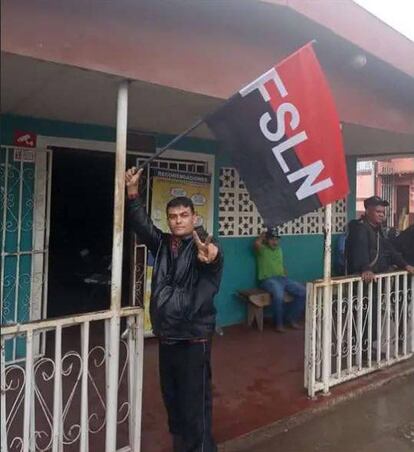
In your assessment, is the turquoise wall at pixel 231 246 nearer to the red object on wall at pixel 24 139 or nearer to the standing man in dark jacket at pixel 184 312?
the red object on wall at pixel 24 139

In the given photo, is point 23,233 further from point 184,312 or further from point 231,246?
point 231,246

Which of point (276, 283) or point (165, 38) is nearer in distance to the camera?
point (165, 38)

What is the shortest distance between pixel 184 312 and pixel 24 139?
250cm

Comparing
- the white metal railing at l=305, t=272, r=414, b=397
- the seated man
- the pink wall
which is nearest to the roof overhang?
the pink wall

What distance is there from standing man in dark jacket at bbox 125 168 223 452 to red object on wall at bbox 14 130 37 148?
76.0 inches

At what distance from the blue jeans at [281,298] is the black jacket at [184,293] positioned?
335 cm

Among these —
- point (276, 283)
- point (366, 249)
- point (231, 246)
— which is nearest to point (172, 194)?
point (231, 246)

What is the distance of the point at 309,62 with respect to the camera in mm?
2869

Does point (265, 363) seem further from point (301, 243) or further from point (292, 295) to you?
point (301, 243)

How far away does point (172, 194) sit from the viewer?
5.42 meters

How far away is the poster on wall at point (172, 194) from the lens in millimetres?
5246

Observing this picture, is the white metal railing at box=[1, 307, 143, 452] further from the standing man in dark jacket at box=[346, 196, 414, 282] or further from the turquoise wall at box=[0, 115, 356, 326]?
the standing man in dark jacket at box=[346, 196, 414, 282]

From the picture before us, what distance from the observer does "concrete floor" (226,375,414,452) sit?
3.43 m

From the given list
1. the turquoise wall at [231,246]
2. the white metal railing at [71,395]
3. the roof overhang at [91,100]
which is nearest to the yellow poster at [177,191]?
the turquoise wall at [231,246]
